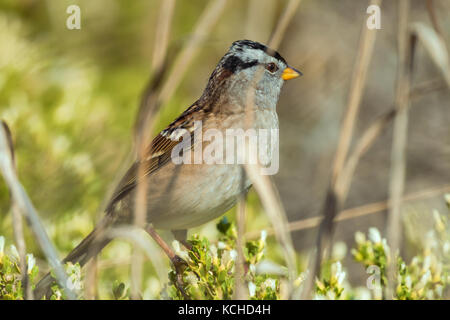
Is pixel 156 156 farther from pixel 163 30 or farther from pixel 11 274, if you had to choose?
pixel 163 30

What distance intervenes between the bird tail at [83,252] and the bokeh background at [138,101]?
286 millimetres

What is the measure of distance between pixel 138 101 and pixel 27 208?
7.64ft

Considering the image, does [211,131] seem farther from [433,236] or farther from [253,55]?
[433,236]

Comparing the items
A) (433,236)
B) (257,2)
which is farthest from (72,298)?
(433,236)

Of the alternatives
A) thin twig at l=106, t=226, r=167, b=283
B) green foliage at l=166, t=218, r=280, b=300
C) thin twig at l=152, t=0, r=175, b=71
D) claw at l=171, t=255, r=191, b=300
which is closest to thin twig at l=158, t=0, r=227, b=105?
thin twig at l=152, t=0, r=175, b=71

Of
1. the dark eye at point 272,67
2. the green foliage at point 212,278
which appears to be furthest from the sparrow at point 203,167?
the green foliage at point 212,278

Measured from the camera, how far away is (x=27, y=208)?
131 centimetres

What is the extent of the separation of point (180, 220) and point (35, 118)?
1.32 meters

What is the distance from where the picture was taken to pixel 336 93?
4590 mm

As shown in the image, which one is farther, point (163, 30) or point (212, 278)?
point (212, 278)

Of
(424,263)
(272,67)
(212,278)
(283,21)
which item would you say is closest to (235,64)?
(272,67)

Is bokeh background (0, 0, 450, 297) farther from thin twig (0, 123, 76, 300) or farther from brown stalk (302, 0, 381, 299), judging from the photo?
brown stalk (302, 0, 381, 299)

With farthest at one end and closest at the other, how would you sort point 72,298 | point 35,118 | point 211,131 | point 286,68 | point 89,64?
point 89,64 → point 35,118 → point 286,68 → point 211,131 → point 72,298

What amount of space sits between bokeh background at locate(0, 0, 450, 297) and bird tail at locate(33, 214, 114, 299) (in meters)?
0.29
